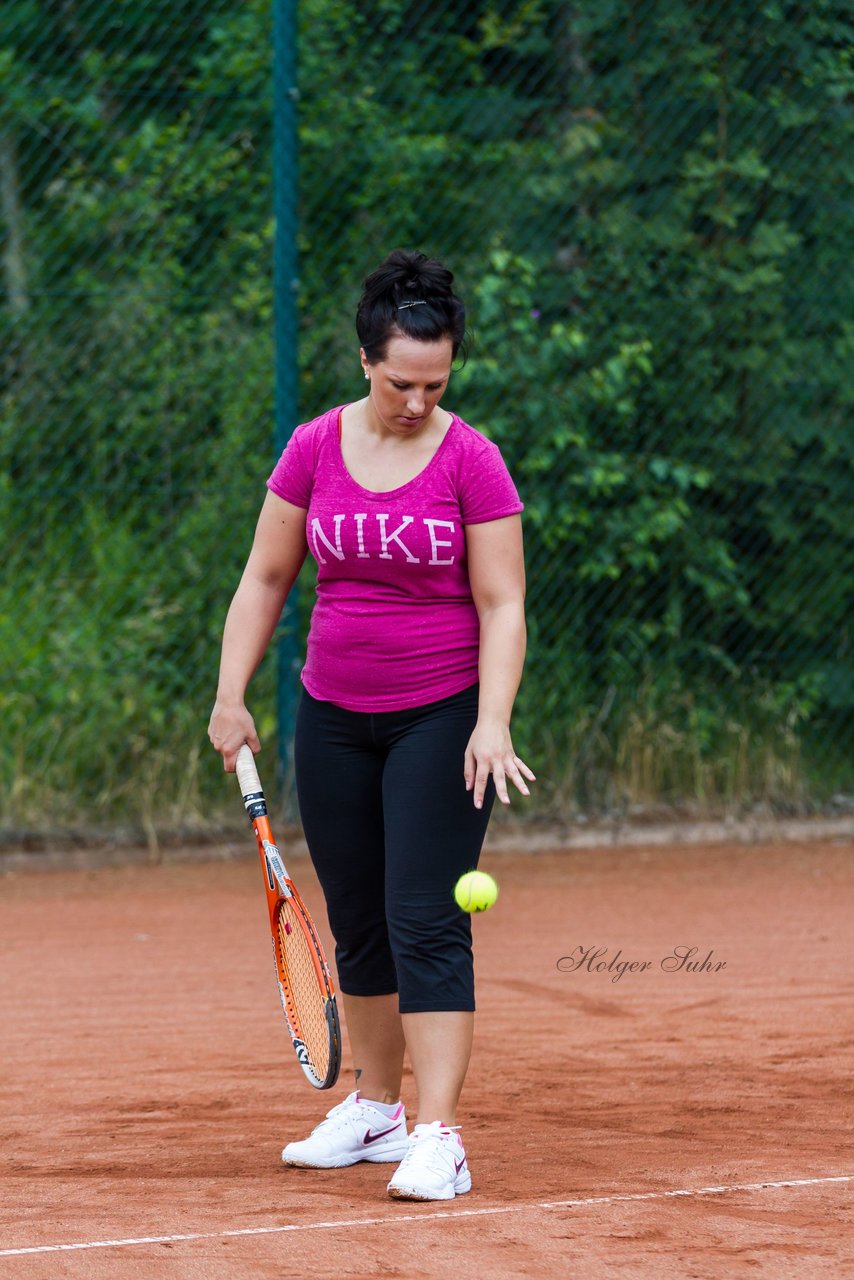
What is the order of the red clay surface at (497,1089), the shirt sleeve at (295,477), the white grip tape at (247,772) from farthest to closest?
the white grip tape at (247,772) < the shirt sleeve at (295,477) < the red clay surface at (497,1089)

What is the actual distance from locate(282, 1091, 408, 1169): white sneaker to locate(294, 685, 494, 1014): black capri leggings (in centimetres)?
36

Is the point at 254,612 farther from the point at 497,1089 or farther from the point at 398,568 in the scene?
the point at 497,1089

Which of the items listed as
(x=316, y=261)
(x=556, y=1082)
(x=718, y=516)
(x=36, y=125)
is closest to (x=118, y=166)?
(x=36, y=125)

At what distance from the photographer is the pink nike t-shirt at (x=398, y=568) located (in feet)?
10.8

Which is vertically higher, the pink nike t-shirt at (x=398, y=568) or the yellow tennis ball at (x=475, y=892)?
the pink nike t-shirt at (x=398, y=568)

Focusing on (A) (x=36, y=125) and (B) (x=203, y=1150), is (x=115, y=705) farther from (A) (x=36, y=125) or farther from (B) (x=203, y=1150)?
(B) (x=203, y=1150)

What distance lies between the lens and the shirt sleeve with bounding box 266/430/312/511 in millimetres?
3473

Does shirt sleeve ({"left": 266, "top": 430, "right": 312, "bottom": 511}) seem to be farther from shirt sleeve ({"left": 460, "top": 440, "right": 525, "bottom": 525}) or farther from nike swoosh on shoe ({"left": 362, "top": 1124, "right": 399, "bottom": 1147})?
nike swoosh on shoe ({"left": 362, "top": 1124, "right": 399, "bottom": 1147})

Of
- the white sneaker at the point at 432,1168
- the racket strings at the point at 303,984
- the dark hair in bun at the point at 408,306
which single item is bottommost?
the white sneaker at the point at 432,1168

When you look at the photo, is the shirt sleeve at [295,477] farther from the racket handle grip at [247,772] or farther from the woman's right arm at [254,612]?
the racket handle grip at [247,772]

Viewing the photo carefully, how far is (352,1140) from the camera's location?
11.8ft

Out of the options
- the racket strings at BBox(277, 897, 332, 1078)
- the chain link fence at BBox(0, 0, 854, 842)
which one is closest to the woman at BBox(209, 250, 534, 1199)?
the racket strings at BBox(277, 897, 332, 1078)

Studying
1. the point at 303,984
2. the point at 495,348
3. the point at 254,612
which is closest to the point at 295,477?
the point at 254,612

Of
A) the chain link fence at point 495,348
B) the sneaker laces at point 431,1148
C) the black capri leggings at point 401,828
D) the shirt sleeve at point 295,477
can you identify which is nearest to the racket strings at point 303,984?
the black capri leggings at point 401,828
